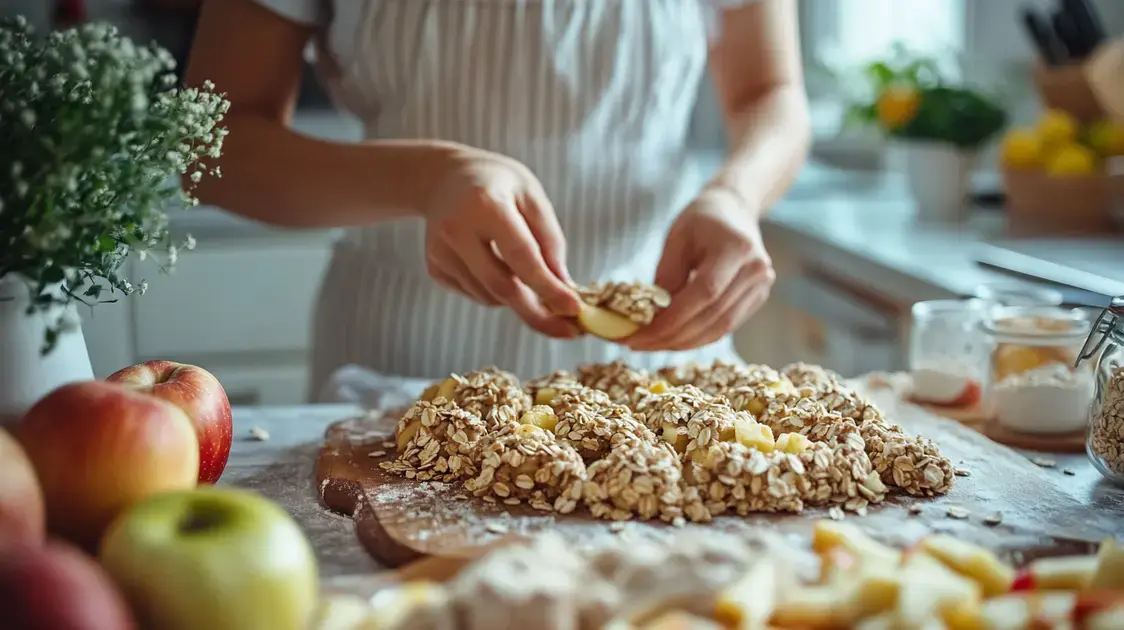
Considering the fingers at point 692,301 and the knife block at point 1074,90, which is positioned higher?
the knife block at point 1074,90

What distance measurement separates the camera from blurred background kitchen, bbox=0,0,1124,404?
196cm

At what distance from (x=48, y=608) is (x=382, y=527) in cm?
34

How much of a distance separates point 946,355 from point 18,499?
958 millimetres

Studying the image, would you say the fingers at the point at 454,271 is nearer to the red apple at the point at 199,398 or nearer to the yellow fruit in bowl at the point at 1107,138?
the red apple at the point at 199,398

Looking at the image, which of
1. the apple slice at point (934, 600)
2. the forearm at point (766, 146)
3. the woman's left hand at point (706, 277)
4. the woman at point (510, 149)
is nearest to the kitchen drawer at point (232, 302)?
the woman at point (510, 149)

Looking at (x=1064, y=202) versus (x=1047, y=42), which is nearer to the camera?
(x=1064, y=202)

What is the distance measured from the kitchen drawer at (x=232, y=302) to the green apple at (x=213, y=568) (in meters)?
1.81

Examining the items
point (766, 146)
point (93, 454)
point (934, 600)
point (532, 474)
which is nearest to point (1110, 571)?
point (934, 600)

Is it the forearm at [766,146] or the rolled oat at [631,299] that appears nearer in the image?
the rolled oat at [631,299]

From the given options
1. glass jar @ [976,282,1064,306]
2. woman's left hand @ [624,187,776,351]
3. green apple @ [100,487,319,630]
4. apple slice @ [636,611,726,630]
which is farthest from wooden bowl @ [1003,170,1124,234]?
green apple @ [100,487,319,630]

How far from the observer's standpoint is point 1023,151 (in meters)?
2.07

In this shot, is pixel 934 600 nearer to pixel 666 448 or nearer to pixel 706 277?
pixel 666 448

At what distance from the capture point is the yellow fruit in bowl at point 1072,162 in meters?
1.99

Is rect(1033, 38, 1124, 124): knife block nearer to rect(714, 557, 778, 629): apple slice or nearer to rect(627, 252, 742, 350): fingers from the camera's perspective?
rect(627, 252, 742, 350): fingers
